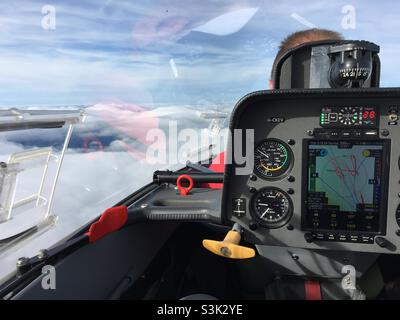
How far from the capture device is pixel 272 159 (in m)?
1.55

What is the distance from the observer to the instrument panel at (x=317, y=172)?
4.75 ft

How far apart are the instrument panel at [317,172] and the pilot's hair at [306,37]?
17.2 inches

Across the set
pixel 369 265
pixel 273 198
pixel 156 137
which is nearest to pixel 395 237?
pixel 369 265

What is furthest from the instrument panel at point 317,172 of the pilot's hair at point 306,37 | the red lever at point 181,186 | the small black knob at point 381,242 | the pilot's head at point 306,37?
the red lever at point 181,186

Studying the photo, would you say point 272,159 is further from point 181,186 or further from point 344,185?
point 181,186

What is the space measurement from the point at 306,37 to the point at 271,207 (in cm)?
89

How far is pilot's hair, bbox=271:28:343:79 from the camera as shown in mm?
1761

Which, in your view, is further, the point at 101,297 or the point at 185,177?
the point at 185,177

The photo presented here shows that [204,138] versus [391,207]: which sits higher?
[204,138]

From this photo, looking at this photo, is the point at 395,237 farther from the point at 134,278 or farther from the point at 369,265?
the point at 134,278

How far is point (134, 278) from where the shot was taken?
185 centimetres

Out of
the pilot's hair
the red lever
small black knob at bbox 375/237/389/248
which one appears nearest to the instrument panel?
small black knob at bbox 375/237/389/248

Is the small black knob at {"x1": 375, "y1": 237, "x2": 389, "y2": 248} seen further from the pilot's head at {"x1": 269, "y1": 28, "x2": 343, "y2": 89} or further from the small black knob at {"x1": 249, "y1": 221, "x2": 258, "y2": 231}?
the pilot's head at {"x1": 269, "y1": 28, "x2": 343, "y2": 89}

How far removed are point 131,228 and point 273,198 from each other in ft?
2.55
